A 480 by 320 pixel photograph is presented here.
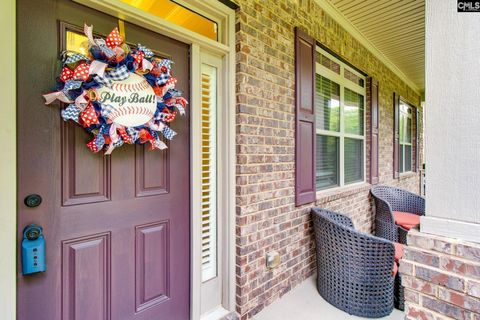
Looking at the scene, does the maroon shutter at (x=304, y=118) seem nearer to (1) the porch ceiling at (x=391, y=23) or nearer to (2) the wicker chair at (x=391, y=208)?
(1) the porch ceiling at (x=391, y=23)

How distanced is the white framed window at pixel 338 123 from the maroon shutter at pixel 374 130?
13 cm

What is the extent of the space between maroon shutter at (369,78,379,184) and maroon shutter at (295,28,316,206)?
183cm

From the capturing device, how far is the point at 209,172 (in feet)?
6.21

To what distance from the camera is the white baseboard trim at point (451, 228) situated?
0.99 metres

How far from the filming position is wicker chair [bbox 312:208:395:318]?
1.97m

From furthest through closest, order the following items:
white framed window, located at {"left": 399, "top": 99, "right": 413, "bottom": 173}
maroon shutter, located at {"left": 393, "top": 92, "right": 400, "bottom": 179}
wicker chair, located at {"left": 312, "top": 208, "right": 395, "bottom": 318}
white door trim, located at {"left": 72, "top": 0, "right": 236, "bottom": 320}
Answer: white framed window, located at {"left": 399, "top": 99, "right": 413, "bottom": 173}, maroon shutter, located at {"left": 393, "top": 92, "right": 400, "bottom": 179}, wicker chair, located at {"left": 312, "top": 208, "right": 395, "bottom": 318}, white door trim, located at {"left": 72, "top": 0, "right": 236, "bottom": 320}

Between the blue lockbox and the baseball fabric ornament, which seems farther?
the baseball fabric ornament

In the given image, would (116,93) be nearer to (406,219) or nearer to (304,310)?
(304,310)

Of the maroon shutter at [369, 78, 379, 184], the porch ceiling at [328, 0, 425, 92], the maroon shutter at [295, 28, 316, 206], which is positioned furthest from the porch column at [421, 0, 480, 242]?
the maroon shutter at [369, 78, 379, 184]

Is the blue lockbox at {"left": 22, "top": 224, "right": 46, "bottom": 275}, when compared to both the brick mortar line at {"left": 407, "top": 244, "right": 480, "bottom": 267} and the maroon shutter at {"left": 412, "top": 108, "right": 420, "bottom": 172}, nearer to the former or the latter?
the brick mortar line at {"left": 407, "top": 244, "right": 480, "bottom": 267}

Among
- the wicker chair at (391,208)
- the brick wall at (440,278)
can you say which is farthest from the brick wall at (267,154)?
the wicker chair at (391,208)
